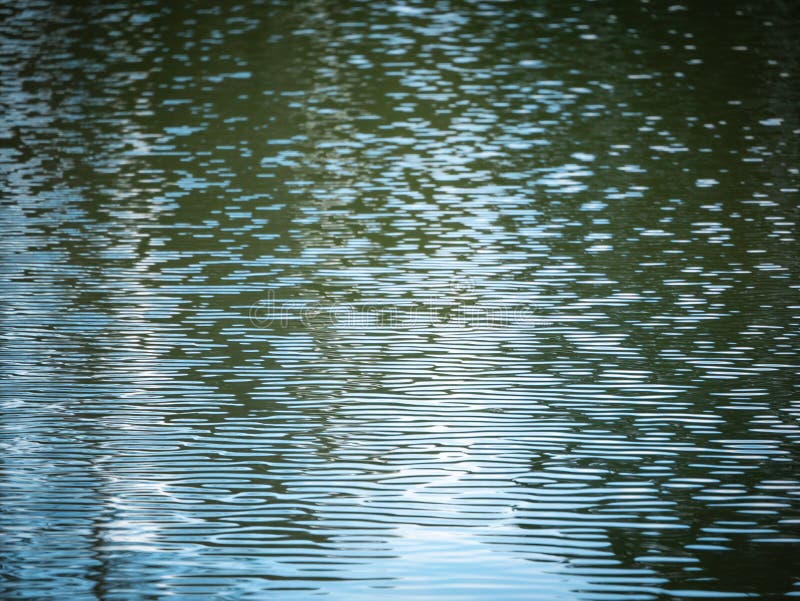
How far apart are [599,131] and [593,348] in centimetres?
555

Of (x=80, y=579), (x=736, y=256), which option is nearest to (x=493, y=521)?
(x=80, y=579)

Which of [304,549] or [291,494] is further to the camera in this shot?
[291,494]

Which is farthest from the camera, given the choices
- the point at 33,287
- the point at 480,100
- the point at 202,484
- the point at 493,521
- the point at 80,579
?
the point at 480,100

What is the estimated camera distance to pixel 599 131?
42.0 feet

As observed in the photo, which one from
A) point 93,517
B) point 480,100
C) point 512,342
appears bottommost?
point 480,100

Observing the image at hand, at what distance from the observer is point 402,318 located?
8305 millimetres

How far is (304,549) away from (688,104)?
9.54 m

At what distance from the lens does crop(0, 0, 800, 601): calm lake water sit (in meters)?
5.36

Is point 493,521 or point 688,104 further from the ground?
point 493,521

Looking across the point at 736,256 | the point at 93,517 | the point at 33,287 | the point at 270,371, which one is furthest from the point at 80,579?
the point at 736,256

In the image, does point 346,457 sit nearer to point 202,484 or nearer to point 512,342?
point 202,484

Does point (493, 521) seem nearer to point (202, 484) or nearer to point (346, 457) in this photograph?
point (346, 457)

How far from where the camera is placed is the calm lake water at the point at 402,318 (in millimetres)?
5359

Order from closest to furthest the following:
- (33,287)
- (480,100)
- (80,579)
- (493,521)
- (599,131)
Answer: (80,579) → (493,521) → (33,287) → (599,131) → (480,100)
